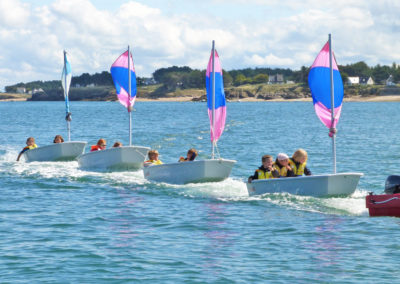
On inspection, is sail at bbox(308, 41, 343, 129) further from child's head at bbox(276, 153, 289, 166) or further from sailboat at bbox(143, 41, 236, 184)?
sailboat at bbox(143, 41, 236, 184)

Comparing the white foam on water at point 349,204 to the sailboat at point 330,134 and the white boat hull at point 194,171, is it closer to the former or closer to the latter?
the sailboat at point 330,134

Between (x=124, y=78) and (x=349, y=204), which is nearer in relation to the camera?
(x=349, y=204)

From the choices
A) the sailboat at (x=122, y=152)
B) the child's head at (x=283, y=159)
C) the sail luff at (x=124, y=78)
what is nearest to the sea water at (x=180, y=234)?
the sailboat at (x=122, y=152)

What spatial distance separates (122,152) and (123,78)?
3734mm

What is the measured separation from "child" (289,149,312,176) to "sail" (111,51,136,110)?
10.2m

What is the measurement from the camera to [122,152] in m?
25.0

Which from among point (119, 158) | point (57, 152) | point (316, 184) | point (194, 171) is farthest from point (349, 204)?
point (57, 152)

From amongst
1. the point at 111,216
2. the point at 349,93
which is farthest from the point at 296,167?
the point at 349,93

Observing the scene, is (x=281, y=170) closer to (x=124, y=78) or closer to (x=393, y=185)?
(x=393, y=185)

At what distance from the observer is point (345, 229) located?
49.8 feet

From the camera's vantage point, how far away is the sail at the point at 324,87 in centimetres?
1881

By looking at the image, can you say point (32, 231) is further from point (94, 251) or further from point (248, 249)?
point (248, 249)

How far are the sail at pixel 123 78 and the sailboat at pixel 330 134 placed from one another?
31.6ft

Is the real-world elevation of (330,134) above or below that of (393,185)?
above
